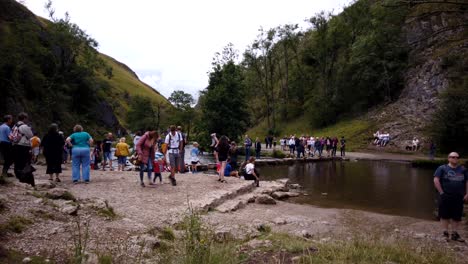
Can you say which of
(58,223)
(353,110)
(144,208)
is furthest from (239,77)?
(58,223)

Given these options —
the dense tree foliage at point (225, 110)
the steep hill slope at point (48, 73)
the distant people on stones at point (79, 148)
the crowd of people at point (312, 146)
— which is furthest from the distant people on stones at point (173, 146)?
the dense tree foliage at point (225, 110)

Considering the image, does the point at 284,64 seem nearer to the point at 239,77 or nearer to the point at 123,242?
the point at 239,77

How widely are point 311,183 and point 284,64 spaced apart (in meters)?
60.4

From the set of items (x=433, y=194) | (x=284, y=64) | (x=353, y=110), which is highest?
(x=284, y=64)

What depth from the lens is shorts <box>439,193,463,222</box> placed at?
9.61m

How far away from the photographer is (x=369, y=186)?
67.2 ft

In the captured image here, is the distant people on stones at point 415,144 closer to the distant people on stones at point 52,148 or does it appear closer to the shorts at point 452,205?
the shorts at point 452,205

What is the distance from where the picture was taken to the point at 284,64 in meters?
79.7

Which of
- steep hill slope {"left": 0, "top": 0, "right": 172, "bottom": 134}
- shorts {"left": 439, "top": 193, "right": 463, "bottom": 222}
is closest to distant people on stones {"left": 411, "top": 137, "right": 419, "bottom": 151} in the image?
shorts {"left": 439, "top": 193, "right": 463, "bottom": 222}

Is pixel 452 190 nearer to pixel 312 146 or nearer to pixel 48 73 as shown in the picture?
pixel 312 146

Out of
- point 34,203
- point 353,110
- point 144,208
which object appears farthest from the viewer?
point 353,110

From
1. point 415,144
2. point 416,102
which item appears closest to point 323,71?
point 416,102

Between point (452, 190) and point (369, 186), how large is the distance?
1113 centimetres

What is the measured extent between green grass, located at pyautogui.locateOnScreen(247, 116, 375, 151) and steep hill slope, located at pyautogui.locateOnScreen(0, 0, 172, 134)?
29576mm
